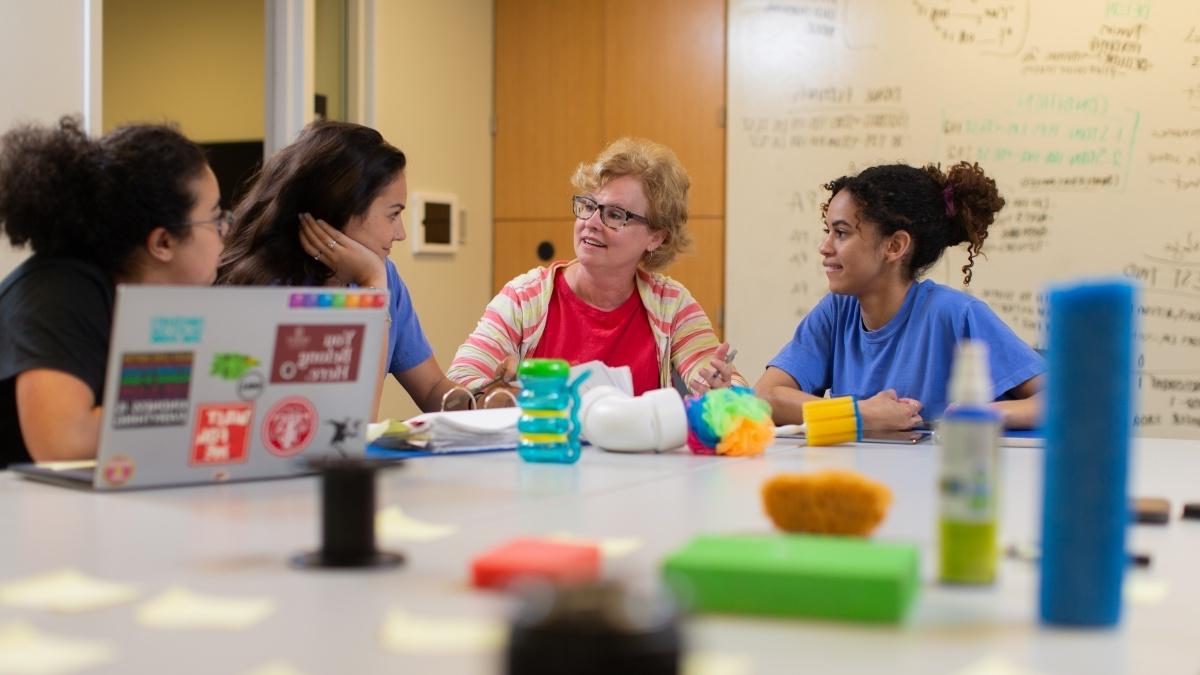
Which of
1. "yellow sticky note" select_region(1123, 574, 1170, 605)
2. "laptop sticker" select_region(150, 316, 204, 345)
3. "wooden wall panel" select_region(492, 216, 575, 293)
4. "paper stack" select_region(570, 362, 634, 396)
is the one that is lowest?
"yellow sticky note" select_region(1123, 574, 1170, 605)

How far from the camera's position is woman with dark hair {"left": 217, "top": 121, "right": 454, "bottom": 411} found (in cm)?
249

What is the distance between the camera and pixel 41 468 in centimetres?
155

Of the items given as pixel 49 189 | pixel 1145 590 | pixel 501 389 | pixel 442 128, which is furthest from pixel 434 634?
pixel 442 128

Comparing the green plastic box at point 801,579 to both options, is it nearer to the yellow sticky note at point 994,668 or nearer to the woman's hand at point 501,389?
the yellow sticky note at point 994,668

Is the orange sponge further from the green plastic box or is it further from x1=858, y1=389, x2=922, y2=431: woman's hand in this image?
x1=858, y1=389, x2=922, y2=431: woman's hand

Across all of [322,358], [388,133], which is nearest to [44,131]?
[322,358]

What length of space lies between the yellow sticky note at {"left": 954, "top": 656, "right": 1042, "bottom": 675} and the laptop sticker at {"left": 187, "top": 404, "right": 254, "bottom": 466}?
941 millimetres

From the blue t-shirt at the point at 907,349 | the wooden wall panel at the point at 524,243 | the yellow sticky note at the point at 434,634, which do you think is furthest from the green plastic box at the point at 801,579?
the wooden wall panel at the point at 524,243

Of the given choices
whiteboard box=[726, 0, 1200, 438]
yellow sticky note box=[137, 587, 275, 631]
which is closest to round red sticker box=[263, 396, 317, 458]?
yellow sticky note box=[137, 587, 275, 631]

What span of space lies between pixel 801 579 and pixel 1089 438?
208mm

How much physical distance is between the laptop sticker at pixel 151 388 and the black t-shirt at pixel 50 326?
1.09 feet

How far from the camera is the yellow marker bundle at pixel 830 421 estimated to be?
2.12 m

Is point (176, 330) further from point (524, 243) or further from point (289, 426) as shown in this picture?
point (524, 243)

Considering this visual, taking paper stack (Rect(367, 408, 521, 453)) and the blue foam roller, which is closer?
the blue foam roller
